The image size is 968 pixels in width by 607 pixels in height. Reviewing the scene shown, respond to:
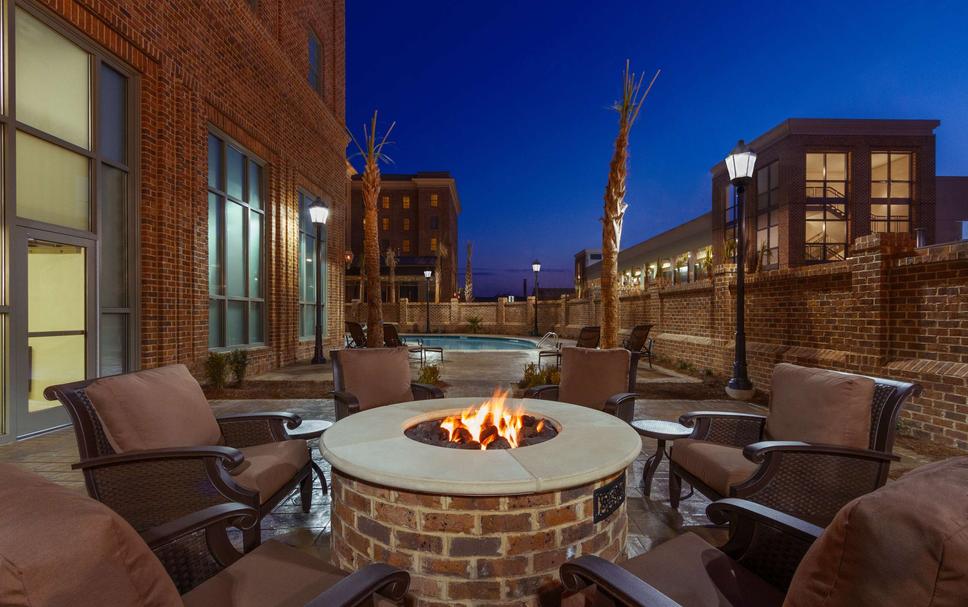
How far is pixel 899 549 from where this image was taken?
0.81m

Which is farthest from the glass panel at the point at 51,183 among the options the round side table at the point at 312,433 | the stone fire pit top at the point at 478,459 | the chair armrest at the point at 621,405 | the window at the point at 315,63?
the window at the point at 315,63

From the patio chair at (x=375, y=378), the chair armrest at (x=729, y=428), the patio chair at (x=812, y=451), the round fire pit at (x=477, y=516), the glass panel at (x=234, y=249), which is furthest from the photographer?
the glass panel at (x=234, y=249)

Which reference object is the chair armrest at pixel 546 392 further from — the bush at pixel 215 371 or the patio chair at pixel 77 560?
the bush at pixel 215 371

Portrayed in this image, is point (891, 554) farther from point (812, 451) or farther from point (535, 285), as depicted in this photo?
point (535, 285)

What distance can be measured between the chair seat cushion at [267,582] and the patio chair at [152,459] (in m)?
0.66

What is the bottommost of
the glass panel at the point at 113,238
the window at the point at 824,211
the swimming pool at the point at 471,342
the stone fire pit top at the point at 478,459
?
the swimming pool at the point at 471,342

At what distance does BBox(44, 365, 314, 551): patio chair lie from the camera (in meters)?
2.25

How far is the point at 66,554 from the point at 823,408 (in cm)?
341

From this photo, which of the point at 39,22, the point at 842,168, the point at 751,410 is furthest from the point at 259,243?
the point at 842,168

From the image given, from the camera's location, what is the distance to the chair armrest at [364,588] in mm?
1215

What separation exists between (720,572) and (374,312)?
8.53 meters

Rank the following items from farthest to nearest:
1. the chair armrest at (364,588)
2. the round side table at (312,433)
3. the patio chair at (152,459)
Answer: the round side table at (312,433)
the patio chair at (152,459)
the chair armrest at (364,588)

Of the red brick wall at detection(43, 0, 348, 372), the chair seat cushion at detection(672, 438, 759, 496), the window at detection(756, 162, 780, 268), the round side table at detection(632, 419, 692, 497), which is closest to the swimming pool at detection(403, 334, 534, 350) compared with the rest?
the red brick wall at detection(43, 0, 348, 372)

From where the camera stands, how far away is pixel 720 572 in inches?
67.3
